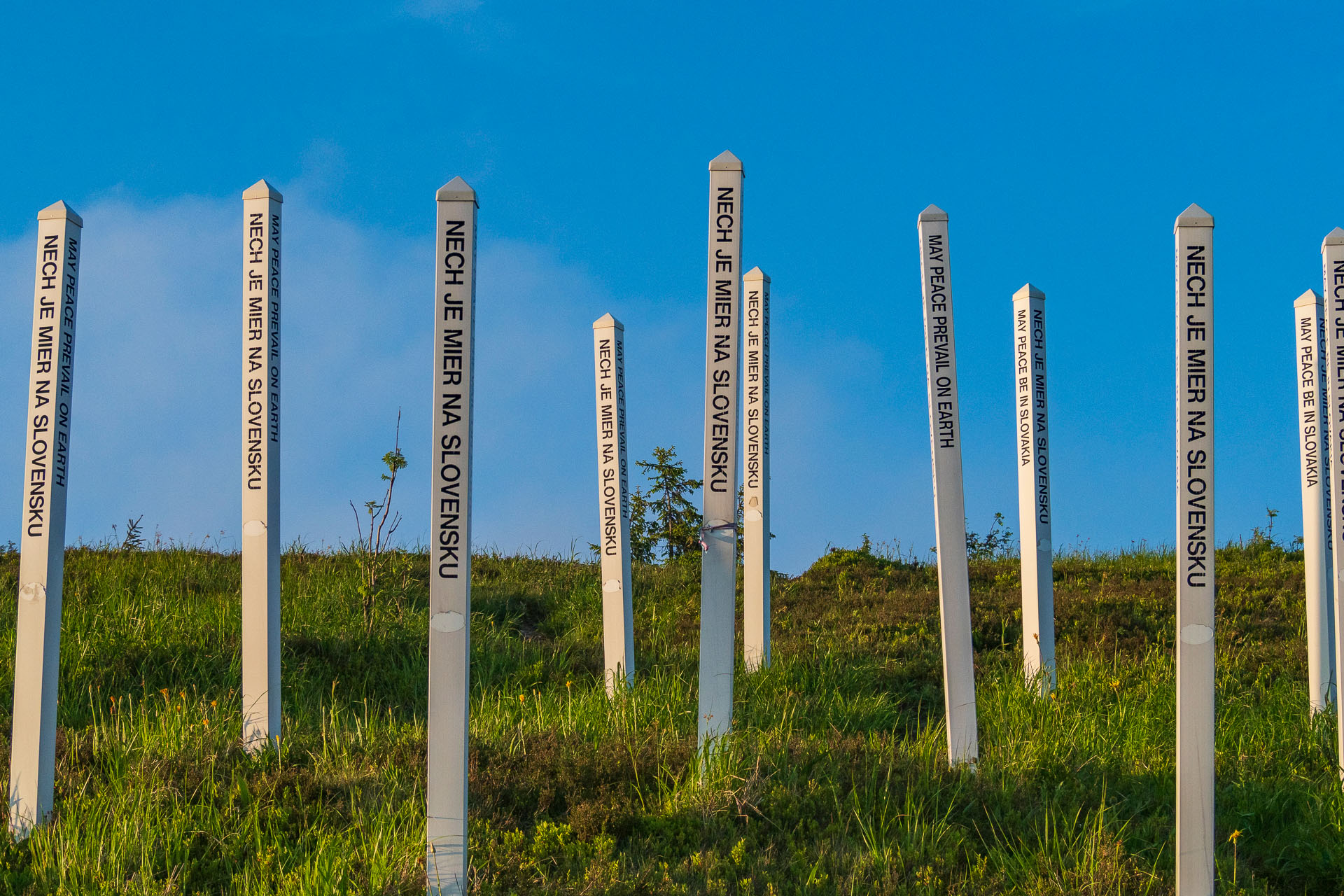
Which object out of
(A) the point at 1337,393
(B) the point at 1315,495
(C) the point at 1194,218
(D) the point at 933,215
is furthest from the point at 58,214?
(B) the point at 1315,495

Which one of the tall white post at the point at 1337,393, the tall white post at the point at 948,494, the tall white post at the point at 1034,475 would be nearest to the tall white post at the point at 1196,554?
the tall white post at the point at 948,494

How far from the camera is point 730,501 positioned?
6324 millimetres

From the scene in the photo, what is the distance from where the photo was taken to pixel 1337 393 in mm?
7605

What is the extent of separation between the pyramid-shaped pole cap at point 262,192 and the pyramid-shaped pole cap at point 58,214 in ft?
3.61

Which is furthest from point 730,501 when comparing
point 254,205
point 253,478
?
point 254,205

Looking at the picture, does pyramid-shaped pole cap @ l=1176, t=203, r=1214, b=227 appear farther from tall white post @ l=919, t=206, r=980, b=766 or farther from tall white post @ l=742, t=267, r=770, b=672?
tall white post @ l=742, t=267, r=770, b=672

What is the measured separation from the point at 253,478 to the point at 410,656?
413cm

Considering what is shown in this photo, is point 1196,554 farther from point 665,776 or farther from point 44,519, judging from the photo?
point 44,519

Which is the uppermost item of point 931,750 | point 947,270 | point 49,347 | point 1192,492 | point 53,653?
point 947,270

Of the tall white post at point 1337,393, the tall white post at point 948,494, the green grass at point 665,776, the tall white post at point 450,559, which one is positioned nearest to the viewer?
the tall white post at point 450,559

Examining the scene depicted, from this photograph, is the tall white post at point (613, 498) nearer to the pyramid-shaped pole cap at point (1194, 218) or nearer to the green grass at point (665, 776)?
the green grass at point (665, 776)

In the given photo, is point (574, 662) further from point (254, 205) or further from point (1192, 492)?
point (1192, 492)

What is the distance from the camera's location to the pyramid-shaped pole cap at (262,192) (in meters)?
7.51

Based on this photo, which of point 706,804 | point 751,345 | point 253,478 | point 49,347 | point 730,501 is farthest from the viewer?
point 751,345
